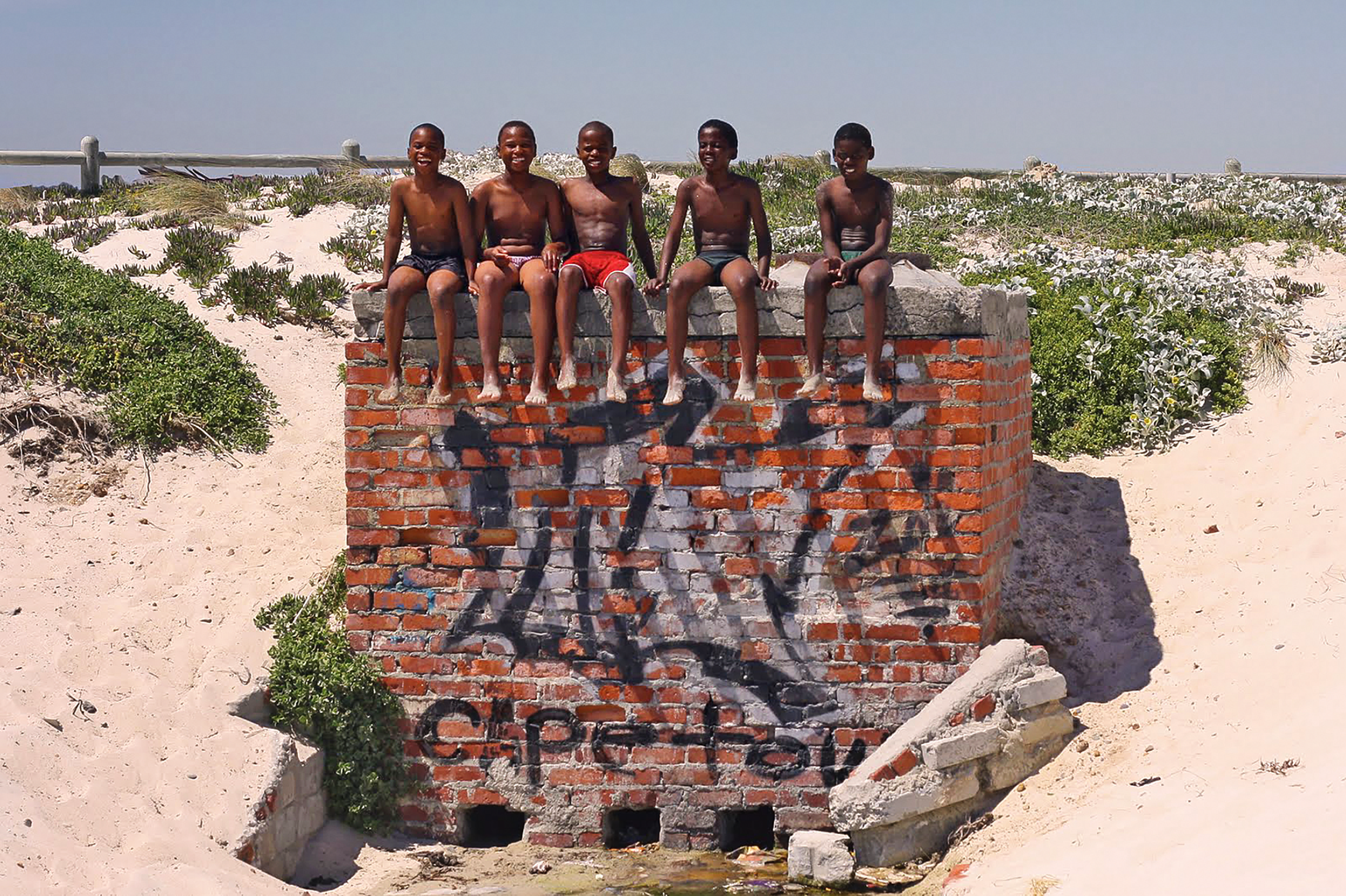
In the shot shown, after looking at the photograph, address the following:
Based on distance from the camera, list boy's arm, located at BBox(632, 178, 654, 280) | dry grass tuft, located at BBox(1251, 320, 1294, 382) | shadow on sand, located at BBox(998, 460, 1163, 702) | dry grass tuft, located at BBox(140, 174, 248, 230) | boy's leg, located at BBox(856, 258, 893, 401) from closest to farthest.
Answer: boy's leg, located at BBox(856, 258, 893, 401), boy's arm, located at BBox(632, 178, 654, 280), shadow on sand, located at BBox(998, 460, 1163, 702), dry grass tuft, located at BBox(1251, 320, 1294, 382), dry grass tuft, located at BBox(140, 174, 248, 230)

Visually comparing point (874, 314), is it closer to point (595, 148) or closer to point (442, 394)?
point (595, 148)

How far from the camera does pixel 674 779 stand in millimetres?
6574

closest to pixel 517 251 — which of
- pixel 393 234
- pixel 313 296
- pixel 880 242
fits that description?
pixel 393 234

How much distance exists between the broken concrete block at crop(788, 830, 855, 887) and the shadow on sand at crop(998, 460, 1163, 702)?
5.11 feet

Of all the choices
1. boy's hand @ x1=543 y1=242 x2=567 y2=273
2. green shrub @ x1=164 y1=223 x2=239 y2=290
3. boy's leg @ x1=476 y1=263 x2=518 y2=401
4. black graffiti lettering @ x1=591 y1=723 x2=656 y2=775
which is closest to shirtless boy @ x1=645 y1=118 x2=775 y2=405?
boy's hand @ x1=543 y1=242 x2=567 y2=273

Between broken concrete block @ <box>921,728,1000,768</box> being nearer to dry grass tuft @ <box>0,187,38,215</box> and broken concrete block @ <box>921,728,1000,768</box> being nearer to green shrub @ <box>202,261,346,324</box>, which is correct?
green shrub @ <box>202,261,346,324</box>

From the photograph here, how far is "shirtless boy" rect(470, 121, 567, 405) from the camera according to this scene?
6.43 metres

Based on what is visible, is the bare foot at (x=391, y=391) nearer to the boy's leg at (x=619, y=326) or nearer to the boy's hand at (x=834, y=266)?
the boy's leg at (x=619, y=326)

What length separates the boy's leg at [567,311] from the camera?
6402 millimetres

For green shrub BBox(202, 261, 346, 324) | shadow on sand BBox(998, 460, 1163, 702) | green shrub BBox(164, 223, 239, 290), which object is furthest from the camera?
green shrub BBox(164, 223, 239, 290)

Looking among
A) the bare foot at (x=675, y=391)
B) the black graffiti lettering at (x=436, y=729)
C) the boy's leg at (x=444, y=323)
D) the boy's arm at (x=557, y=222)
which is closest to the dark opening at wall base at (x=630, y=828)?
the black graffiti lettering at (x=436, y=729)

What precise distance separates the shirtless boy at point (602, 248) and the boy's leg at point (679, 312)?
0.69 ft

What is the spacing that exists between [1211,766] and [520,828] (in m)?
3.33

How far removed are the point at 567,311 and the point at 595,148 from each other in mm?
831
